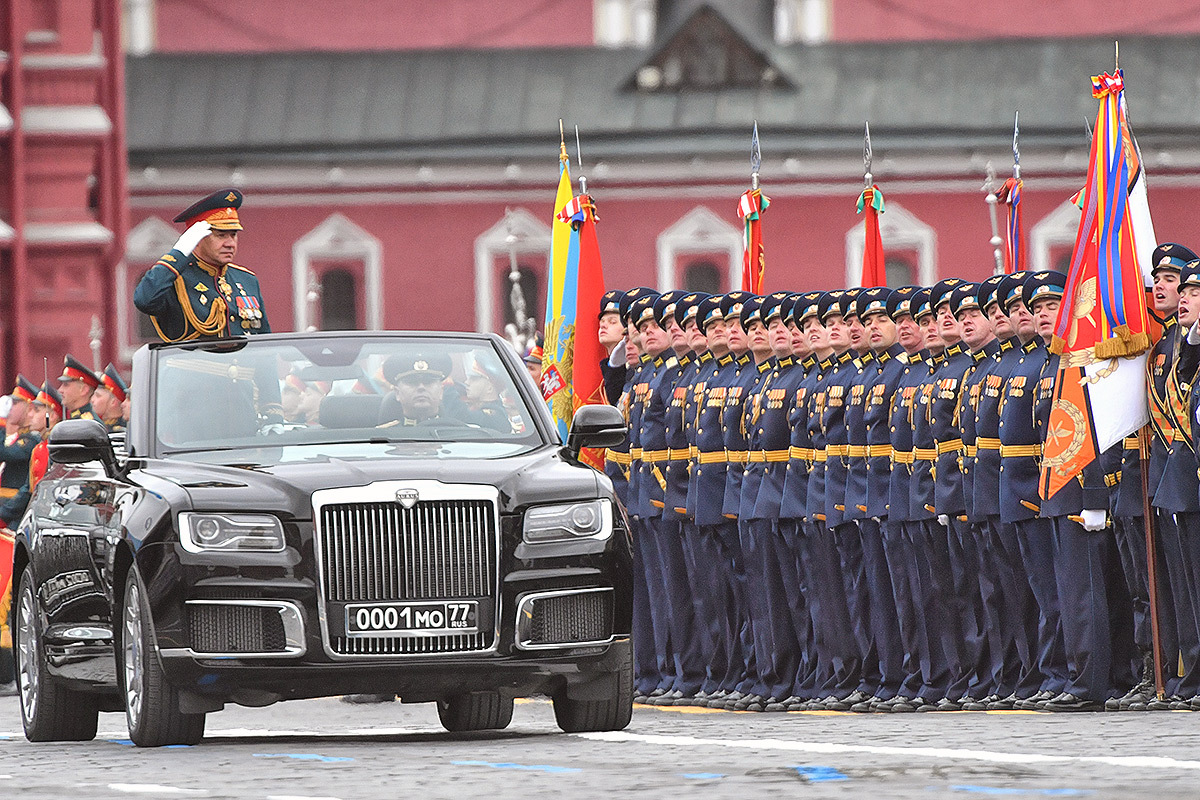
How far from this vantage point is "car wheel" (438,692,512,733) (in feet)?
40.1

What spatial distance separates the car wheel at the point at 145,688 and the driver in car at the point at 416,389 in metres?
1.28

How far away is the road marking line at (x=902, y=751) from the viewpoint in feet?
31.4

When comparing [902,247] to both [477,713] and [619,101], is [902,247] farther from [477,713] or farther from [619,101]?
[477,713]

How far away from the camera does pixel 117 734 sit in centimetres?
1280

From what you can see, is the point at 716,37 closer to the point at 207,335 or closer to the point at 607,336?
the point at 607,336

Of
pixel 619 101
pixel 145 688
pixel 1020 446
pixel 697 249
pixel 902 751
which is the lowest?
pixel 902 751

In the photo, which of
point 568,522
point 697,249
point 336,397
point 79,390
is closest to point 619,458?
point 336,397

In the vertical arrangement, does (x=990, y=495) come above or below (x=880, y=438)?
below

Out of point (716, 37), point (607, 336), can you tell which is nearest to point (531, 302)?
point (716, 37)

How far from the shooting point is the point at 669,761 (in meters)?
10.1

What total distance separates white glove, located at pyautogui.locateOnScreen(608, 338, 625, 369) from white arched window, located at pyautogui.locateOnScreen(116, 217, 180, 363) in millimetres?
28547

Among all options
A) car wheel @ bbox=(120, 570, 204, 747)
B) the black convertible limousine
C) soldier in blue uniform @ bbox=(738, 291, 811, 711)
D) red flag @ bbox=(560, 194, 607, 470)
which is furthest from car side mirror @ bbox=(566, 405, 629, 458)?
red flag @ bbox=(560, 194, 607, 470)

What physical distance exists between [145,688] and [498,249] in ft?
115

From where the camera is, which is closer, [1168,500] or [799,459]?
[1168,500]
